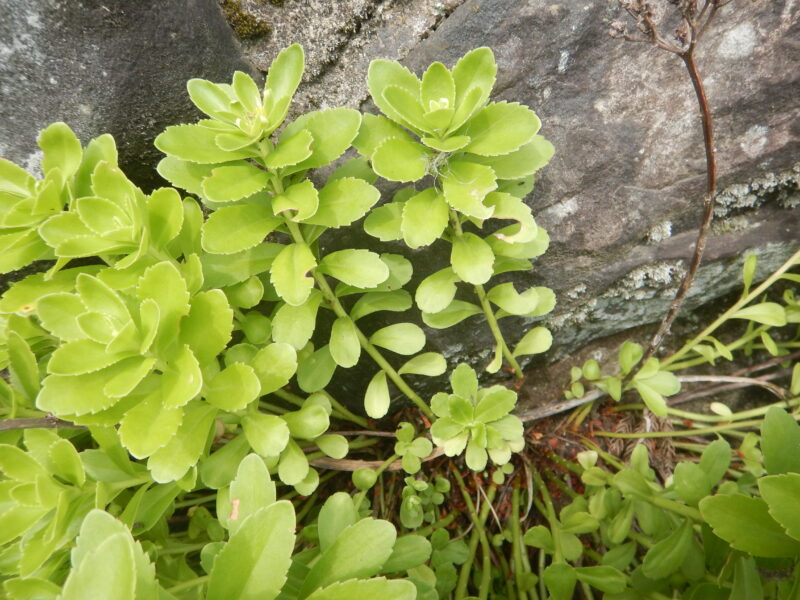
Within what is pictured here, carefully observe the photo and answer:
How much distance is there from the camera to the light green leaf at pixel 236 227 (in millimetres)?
1095

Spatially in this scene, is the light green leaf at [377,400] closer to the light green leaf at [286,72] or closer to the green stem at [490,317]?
the green stem at [490,317]

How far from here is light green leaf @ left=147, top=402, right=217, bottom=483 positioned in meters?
1.04

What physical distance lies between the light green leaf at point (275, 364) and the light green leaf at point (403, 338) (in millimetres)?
334

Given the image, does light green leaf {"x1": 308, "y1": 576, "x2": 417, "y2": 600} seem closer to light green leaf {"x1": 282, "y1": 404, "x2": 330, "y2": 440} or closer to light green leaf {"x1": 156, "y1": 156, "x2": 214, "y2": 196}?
light green leaf {"x1": 282, "y1": 404, "x2": 330, "y2": 440}

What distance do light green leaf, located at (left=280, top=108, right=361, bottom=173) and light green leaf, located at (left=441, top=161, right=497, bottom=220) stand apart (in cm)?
24

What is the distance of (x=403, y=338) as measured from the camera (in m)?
1.42

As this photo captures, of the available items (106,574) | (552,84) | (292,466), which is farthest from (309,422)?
(552,84)

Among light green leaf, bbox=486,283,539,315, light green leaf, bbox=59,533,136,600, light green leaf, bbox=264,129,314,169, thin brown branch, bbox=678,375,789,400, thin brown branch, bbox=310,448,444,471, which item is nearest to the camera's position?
light green leaf, bbox=59,533,136,600

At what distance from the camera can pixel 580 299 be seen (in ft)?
5.43

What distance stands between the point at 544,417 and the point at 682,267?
2.37 ft

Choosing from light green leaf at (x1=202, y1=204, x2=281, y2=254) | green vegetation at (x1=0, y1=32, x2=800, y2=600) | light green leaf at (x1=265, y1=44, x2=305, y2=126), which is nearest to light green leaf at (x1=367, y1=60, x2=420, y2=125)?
green vegetation at (x1=0, y1=32, x2=800, y2=600)

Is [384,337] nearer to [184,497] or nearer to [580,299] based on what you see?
[580,299]

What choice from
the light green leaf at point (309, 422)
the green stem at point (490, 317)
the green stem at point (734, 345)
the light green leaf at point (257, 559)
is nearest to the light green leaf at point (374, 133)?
the green stem at point (490, 317)

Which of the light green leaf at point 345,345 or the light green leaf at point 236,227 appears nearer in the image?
the light green leaf at point 236,227
